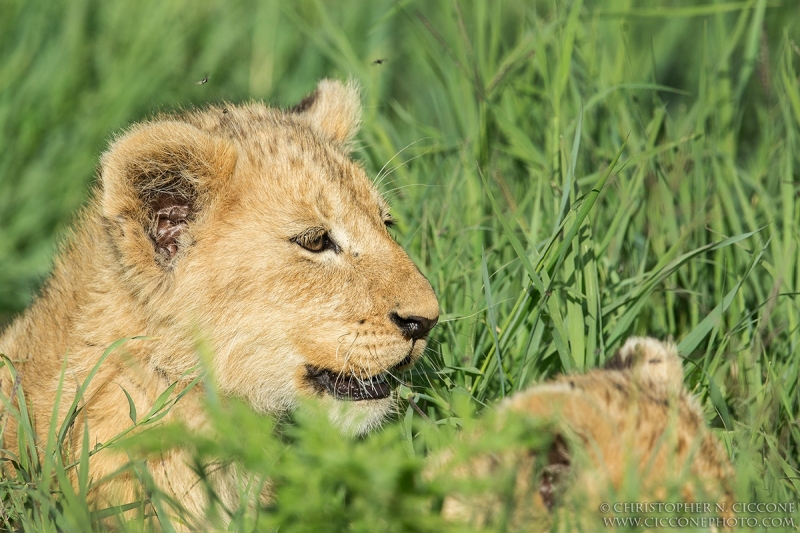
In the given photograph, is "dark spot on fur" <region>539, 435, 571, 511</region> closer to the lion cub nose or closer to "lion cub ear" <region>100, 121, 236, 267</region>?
the lion cub nose

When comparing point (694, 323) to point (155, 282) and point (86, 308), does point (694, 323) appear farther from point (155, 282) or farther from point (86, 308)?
point (86, 308)

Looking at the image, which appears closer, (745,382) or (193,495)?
(193,495)

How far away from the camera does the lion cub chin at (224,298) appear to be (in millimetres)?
3750

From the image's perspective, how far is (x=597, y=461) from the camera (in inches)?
110

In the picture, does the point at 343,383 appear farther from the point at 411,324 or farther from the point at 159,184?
the point at 159,184

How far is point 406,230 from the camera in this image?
211 inches

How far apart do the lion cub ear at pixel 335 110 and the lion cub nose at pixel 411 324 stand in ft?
4.66

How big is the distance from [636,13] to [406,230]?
200 centimetres

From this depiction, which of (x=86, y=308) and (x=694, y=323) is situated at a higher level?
(x=86, y=308)

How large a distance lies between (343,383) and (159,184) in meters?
1.14

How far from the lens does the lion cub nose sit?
3.80 metres

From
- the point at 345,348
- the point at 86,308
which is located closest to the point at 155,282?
the point at 86,308

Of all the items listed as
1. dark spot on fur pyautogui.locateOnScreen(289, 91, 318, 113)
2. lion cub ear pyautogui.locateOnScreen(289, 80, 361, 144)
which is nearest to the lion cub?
lion cub ear pyautogui.locateOnScreen(289, 80, 361, 144)

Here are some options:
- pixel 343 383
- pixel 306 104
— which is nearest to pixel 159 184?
pixel 343 383
